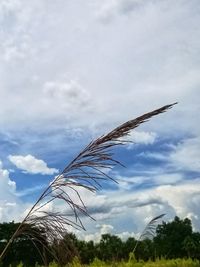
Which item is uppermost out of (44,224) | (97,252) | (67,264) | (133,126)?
(97,252)

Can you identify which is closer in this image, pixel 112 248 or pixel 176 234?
pixel 112 248

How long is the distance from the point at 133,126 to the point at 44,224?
35.7 inches

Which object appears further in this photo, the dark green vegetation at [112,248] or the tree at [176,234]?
the tree at [176,234]

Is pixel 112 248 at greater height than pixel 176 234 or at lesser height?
lesser

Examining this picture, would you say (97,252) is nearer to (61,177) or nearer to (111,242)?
(111,242)

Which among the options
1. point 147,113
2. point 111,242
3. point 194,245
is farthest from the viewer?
point 194,245

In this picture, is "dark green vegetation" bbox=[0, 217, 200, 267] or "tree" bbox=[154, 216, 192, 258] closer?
"dark green vegetation" bbox=[0, 217, 200, 267]

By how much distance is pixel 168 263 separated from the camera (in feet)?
59.2

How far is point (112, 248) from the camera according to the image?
1992 inches

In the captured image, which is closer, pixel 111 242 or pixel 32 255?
pixel 111 242

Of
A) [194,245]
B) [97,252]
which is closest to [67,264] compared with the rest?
[97,252]

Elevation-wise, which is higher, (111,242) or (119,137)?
(111,242)

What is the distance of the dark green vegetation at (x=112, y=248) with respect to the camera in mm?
3457

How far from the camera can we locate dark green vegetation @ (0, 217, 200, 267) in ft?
11.3
